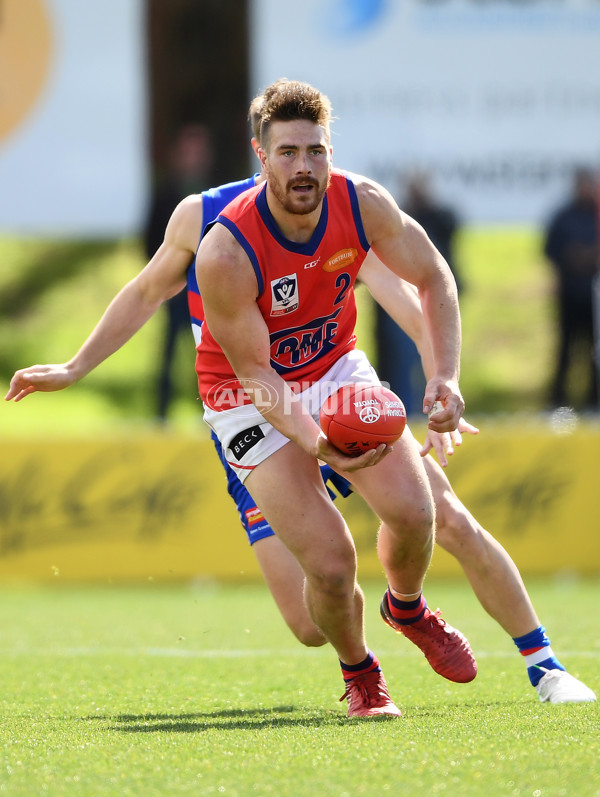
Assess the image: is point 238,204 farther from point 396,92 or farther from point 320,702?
point 396,92

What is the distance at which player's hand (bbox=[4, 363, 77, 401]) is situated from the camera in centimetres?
516

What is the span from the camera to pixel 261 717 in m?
4.74

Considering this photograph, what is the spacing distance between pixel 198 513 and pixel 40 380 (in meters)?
5.63

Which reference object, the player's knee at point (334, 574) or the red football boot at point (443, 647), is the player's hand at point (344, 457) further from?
the red football boot at point (443, 647)

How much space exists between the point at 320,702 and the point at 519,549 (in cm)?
572

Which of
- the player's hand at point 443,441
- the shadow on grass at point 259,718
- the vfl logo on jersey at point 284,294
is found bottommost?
the shadow on grass at point 259,718

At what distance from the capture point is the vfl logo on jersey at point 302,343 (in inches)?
190

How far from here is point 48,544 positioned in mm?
10664

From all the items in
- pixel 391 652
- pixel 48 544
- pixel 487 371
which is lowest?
pixel 487 371

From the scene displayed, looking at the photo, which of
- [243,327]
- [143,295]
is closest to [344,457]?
[243,327]

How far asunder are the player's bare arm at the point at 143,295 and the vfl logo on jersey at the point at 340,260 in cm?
75

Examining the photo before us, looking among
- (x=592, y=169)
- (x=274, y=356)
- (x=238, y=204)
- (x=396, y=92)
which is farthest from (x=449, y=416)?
(x=396, y=92)

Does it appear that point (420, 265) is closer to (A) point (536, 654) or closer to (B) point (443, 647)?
(B) point (443, 647)

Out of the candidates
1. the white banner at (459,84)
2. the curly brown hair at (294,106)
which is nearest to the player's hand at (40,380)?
the curly brown hair at (294,106)
